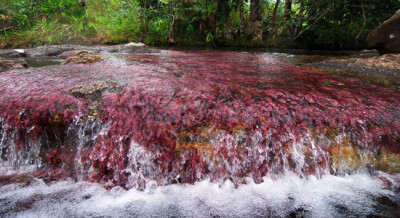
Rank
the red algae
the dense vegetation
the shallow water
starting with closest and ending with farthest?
the shallow water < the red algae < the dense vegetation

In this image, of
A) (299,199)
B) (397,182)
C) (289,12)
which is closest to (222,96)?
(299,199)

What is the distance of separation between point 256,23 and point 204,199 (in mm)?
9630

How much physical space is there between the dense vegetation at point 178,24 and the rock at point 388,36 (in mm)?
3088

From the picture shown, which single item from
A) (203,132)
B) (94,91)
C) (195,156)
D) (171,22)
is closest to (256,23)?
(171,22)

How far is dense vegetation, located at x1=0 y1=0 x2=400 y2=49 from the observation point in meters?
8.98

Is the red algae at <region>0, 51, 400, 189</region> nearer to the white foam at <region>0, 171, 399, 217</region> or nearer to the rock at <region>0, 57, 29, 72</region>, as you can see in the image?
the white foam at <region>0, 171, 399, 217</region>

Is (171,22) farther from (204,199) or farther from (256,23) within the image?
(204,199)

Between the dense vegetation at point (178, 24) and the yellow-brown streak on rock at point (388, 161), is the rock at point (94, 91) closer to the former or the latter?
the yellow-brown streak on rock at point (388, 161)

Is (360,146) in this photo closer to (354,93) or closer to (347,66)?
(354,93)

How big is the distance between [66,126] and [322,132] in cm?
244

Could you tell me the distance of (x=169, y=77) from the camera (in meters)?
3.04

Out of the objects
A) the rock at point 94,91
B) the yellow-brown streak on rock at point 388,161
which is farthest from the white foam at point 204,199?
the rock at point 94,91

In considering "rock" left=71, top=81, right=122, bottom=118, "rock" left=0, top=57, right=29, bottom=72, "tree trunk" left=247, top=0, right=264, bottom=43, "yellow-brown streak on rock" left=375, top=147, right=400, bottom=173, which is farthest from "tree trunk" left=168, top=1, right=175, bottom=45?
"yellow-brown streak on rock" left=375, top=147, right=400, bottom=173

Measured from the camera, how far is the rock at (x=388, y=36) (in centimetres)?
508
